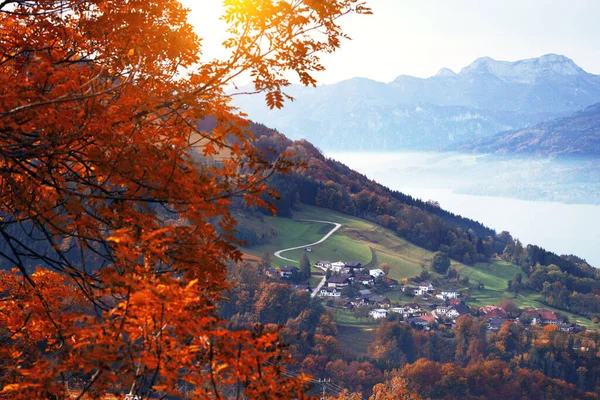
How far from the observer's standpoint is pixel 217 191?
18.7 ft

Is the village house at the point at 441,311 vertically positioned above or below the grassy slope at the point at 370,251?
below

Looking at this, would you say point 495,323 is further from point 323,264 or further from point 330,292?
point 323,264

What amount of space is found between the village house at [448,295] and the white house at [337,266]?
47.0 ft

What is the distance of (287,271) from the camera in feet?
285

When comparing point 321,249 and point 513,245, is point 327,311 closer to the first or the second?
point 321,249

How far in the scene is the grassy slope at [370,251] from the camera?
319ft

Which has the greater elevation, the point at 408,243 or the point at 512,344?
the point at 408,243

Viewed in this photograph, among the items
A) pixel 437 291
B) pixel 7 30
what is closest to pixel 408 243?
pixel 437 291

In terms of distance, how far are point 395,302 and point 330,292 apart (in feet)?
30.1

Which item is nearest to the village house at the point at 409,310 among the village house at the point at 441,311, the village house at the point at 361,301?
the village house at the point at 441,311

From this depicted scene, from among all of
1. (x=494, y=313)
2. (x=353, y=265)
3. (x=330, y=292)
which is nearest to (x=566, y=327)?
(x=494, y=313)

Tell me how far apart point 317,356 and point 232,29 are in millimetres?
63585

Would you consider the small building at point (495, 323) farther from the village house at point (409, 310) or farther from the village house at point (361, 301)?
the village house at point (361, 301)

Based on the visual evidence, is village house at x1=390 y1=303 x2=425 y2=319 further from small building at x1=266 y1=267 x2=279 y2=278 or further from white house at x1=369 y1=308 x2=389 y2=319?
small building at x1=266 y1=267 x2=279 y2=278
